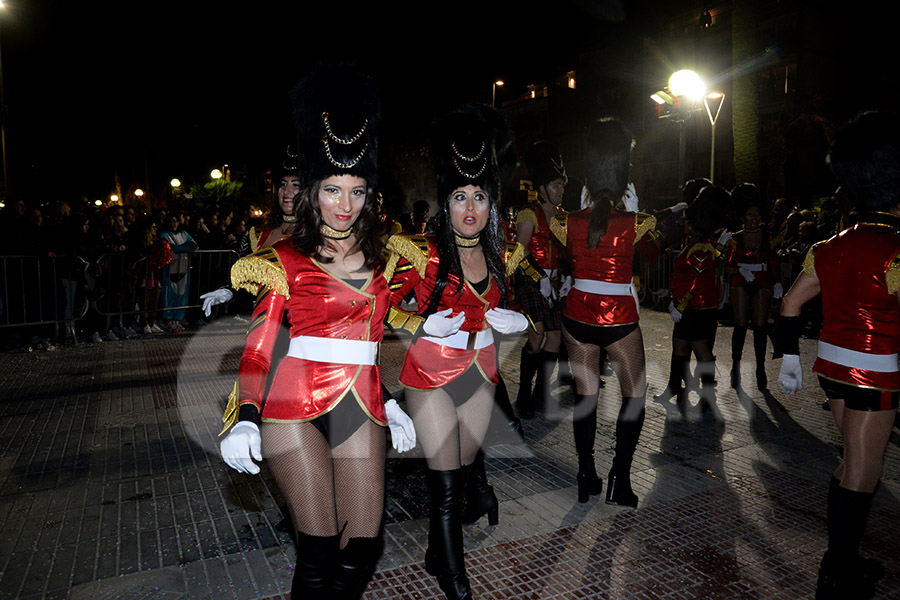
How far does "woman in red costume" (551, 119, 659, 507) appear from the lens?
407 cm

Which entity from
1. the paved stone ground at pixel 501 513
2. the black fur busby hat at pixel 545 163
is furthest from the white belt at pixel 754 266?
the black fur busby hat at pixel 545 163

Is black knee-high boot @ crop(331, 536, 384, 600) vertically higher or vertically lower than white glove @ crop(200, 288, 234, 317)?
lower

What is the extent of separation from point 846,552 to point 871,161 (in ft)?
6.07

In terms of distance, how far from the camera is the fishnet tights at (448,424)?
306cm

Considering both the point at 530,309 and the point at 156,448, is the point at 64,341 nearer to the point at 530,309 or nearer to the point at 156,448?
the point at 156,448

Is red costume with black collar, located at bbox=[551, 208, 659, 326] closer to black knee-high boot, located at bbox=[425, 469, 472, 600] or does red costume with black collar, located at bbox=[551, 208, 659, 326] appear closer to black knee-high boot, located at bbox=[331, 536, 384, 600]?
black knee-high boot, located at bbox=[425, 469, 472, 600]

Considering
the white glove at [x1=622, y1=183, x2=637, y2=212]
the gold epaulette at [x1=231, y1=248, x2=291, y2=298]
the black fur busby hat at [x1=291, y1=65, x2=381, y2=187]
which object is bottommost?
the gold epaulette at [x1=231, y1=248, x2=291, y2=298]

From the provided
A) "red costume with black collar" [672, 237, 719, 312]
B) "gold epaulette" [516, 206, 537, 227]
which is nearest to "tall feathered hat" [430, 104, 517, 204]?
"gold epaulette" [516, 206, 537, 227]

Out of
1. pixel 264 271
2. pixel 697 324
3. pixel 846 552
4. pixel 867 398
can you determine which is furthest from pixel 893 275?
pixel 697 324

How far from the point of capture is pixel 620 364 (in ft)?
13.5

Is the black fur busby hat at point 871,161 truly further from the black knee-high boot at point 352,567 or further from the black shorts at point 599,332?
the black knee-high boot at point 352,567

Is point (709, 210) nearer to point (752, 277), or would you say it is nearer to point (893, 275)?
point (752, 277)

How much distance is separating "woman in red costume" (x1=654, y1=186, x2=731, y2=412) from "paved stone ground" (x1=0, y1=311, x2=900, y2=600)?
55 cm

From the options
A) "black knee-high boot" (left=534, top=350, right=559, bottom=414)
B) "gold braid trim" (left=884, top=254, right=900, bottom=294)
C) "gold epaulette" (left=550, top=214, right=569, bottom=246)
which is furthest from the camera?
"black knee-high boot" (left=534, top=350, right=559, bottom=414)
